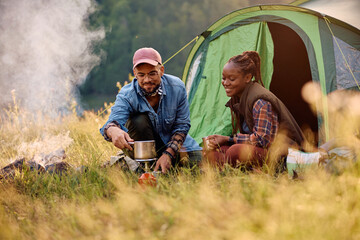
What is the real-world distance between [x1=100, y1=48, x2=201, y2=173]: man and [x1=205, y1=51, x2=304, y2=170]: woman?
0.28 metres

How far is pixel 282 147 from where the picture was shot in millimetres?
2588

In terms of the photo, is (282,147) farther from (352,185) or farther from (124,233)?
(124,233)

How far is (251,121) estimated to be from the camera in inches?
107

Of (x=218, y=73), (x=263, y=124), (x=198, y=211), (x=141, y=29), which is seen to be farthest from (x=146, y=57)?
(x=141, y=29)

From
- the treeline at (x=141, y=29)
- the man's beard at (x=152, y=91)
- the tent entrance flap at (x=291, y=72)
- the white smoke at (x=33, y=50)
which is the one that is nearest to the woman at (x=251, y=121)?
the man's beard at (x=152, y=91)

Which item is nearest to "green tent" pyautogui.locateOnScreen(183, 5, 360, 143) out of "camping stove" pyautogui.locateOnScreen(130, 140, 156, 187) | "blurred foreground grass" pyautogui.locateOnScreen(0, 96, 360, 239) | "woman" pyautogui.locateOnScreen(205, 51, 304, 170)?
"woman" pyautogui.locateOnScreen(205, 51, 304, 170)

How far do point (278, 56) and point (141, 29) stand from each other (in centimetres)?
1472

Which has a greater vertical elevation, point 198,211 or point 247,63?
point 247,63

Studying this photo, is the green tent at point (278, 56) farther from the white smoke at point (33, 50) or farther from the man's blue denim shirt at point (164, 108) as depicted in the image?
the white smoke at point (33, 50)

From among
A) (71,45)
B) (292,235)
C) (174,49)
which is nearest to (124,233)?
(292,235)

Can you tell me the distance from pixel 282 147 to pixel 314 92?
914 millimetres

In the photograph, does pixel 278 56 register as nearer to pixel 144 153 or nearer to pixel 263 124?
pixel 263 124

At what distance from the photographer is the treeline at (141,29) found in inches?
694

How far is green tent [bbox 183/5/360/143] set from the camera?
123 inches
